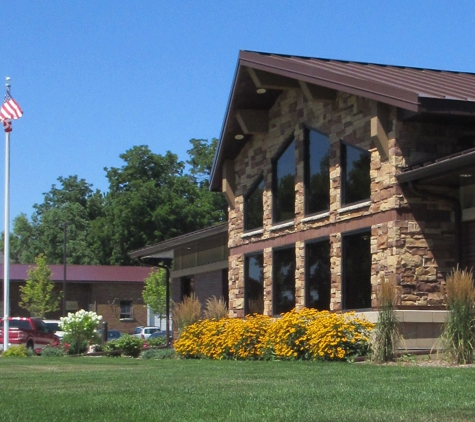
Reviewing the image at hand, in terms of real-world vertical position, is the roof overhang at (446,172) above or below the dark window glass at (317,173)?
below

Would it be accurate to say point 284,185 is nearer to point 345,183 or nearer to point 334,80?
point 345,183

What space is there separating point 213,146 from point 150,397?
215 ft

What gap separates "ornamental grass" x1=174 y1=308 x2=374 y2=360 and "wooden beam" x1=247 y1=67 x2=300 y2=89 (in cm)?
539

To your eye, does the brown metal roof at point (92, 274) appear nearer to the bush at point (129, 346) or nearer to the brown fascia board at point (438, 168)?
the bush at point (129, 346)

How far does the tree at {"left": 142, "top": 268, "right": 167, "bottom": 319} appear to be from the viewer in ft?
176

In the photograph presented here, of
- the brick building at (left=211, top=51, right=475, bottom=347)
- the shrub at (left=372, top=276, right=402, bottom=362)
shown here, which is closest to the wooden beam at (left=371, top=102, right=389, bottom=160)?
→ the brick building at (left=211, top=51, right=475, bottom=347)

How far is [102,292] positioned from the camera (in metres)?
56.0

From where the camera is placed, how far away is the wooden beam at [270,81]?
21.5 m

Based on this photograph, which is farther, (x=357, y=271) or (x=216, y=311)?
(x=216, y=311)

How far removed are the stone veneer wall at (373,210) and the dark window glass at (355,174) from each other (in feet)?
0.54

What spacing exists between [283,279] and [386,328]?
6.08 metres

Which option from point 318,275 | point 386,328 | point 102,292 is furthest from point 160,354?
point 102,292

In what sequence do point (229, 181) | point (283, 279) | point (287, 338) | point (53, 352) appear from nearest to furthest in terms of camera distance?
point (287, 338), point (283, 279), point (229, 181), point (53, 352)

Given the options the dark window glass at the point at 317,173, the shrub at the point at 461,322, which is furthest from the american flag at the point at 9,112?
the shrub at the point at 461,322
